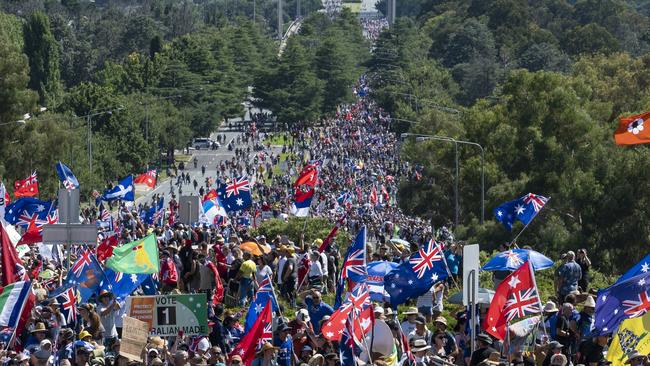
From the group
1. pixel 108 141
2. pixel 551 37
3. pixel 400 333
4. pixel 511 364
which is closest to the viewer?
pixel 511 364

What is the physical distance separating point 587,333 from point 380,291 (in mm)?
4955

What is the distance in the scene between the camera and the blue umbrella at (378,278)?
27.7 metres

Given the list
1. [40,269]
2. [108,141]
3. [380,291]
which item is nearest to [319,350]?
[380,291]

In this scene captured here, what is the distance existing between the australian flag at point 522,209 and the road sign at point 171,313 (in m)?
15.8

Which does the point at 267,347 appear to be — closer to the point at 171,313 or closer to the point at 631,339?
the point at 171,313

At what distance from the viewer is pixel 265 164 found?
124 m

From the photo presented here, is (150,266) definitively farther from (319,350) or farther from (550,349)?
(550,349)

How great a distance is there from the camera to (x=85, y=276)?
27.2 meters

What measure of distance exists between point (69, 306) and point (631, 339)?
31.1 ft

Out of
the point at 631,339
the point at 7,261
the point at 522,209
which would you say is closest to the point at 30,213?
the point at 522,209

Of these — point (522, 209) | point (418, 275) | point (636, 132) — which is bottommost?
point (522, 209)

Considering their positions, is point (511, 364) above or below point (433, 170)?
above

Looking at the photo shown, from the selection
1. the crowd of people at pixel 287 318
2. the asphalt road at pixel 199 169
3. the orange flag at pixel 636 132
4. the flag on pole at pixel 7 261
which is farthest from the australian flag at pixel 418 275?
the asphalt road at pixel 199 169

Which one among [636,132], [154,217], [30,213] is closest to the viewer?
[636,132]
